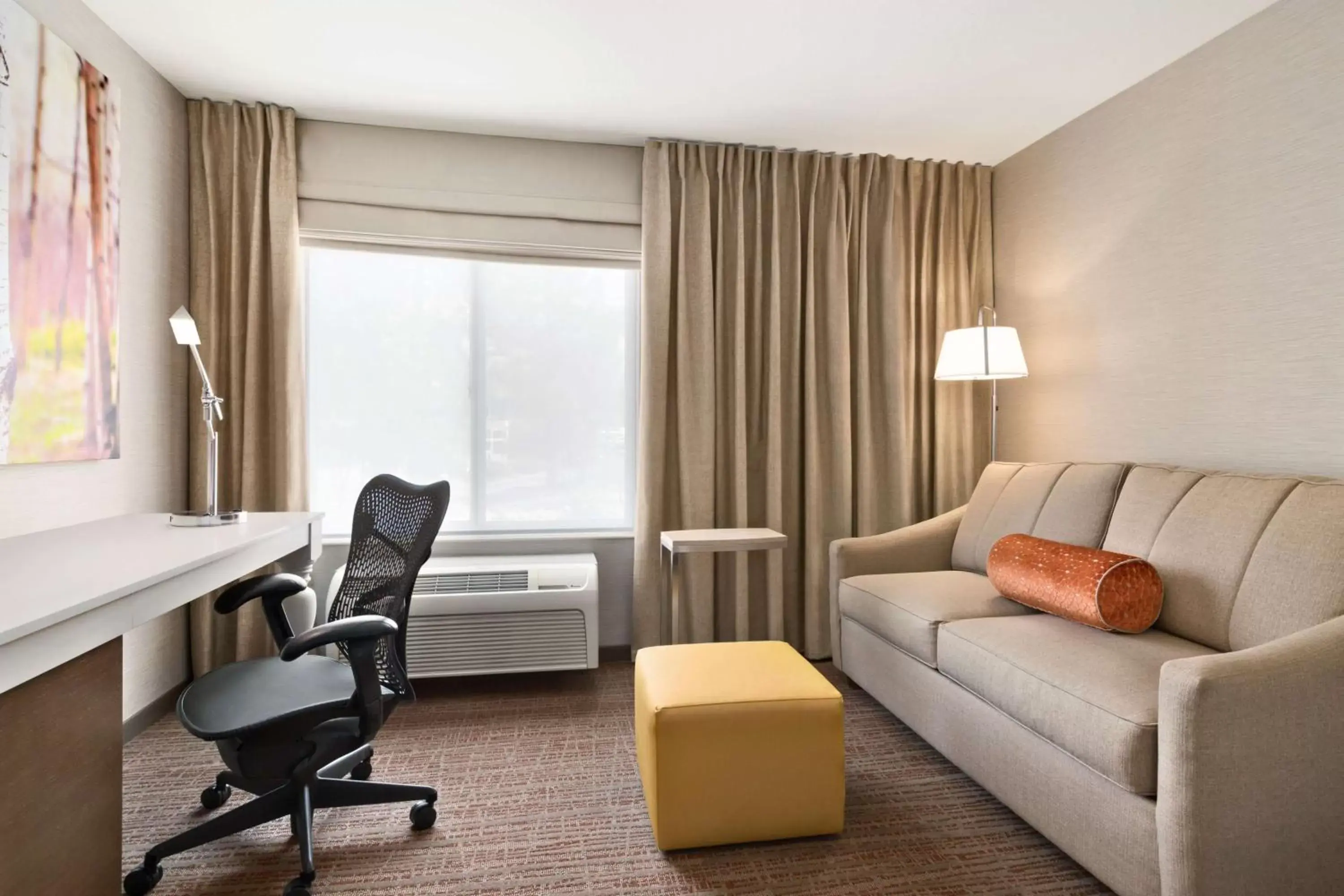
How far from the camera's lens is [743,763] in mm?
1753

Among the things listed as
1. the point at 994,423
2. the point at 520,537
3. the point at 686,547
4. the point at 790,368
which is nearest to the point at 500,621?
the point at 520,537

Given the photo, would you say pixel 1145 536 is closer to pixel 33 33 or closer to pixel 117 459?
pixel 117 459

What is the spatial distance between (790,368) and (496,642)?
185 cm

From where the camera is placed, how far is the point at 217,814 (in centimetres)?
195

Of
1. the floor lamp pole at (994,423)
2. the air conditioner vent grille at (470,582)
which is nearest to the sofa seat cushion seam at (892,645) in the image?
the floor lamp pole at (994,423)

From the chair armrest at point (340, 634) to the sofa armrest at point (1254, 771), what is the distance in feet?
5.44

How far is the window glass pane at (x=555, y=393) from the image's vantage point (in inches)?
129

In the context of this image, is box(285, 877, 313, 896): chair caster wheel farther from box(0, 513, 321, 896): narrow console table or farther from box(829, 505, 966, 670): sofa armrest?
box(829, 505, 966, 670): sofa armrest

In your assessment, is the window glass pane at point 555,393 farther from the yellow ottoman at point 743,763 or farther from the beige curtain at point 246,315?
the yellow ottoman at point 743,763

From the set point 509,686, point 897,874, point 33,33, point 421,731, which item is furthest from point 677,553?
point 33,33

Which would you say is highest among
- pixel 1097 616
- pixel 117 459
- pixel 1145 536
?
pixel 117 459

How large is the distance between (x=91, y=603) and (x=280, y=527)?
845 millimetres

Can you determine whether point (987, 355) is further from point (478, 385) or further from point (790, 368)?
point (478, 385)

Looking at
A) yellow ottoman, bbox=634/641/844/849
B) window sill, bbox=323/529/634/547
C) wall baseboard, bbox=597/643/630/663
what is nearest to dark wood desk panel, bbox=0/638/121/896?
yellow ottoman, bbox=634/641/844/849
